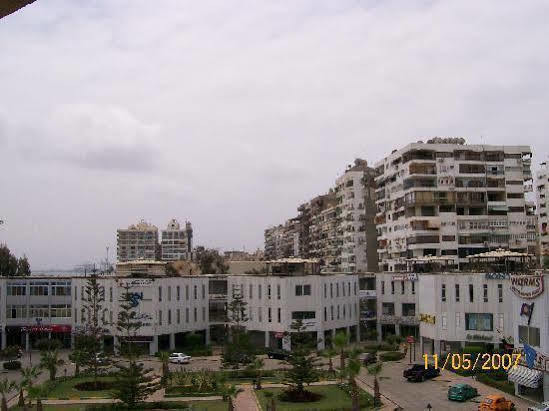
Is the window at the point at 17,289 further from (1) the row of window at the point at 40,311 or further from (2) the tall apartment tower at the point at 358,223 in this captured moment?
(2) the tall apartment tower at the point at 358,223

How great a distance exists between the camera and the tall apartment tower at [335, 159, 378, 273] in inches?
4478

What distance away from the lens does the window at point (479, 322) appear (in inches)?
2280

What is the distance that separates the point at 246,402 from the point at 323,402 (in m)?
5.33

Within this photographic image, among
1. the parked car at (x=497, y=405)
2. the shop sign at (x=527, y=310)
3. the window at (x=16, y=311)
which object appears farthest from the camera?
the window at (x=16, y=311)

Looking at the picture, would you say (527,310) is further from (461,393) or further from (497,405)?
(461,393)

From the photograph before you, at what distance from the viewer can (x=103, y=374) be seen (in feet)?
180

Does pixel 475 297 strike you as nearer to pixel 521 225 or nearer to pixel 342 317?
pixel 342 317

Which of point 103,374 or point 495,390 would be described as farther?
point 103,374

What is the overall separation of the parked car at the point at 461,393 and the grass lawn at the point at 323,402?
18.5 feet

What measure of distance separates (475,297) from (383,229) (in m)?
43.1

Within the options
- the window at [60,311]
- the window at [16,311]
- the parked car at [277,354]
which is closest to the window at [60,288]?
the window at [60,311]

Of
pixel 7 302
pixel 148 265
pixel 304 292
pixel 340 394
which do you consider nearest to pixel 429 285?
pixel 304 292
